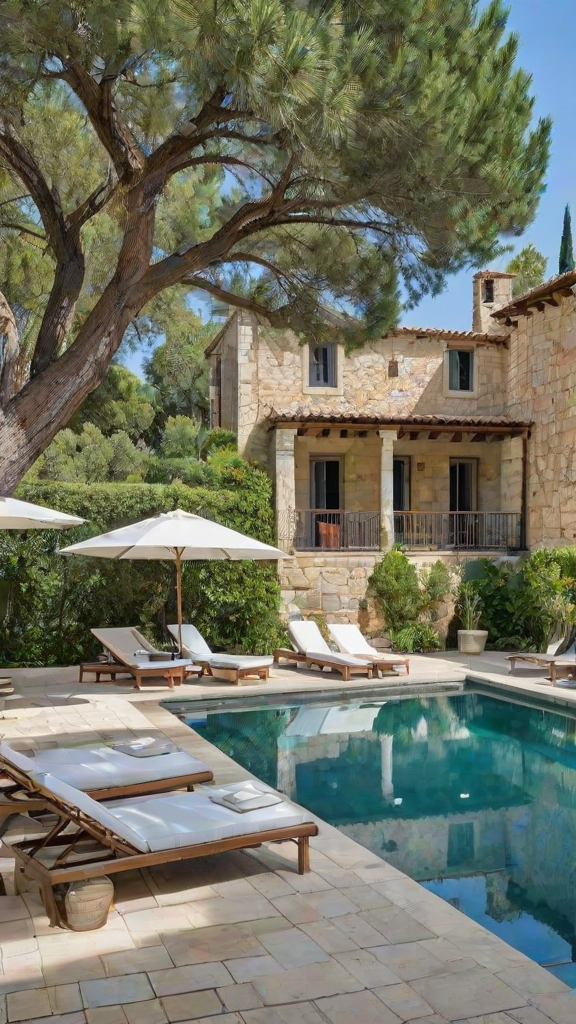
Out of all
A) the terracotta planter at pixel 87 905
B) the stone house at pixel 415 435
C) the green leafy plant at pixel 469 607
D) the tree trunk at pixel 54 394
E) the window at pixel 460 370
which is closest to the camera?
the terracotta planter at pixel 87 905

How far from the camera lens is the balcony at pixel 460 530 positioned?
19.1m

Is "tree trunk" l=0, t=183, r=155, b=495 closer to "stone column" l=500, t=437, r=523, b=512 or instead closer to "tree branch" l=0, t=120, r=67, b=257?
"tree branch" l=0, t=120, r=67, b=257

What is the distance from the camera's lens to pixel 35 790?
17.0 feet

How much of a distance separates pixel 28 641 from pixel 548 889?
34.9 feet

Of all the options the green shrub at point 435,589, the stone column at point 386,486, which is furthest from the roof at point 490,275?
the green shrub at point 435,589

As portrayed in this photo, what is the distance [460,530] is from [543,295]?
226 inches

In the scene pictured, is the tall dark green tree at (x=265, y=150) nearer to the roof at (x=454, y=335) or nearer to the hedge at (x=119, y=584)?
the hedge at (x=119, y=584)

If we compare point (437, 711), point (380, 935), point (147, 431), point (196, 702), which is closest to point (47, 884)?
point (380, 935)

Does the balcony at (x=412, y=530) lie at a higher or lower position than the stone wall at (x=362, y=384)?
lower

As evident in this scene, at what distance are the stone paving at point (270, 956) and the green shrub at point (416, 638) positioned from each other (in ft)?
37.3

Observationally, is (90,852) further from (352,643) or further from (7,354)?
(352,643)

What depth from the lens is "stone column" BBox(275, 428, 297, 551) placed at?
57.8 ft

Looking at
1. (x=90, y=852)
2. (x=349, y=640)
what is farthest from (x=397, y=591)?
(x=90, y=852)

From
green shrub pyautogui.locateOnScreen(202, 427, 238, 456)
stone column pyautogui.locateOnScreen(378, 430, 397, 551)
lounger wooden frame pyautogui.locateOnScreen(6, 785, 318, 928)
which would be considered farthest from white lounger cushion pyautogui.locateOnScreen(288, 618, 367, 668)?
lounger wooden frame pyautogui.locateOnScreen(6, 785, 318, 928)
